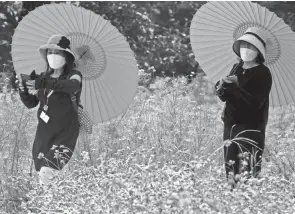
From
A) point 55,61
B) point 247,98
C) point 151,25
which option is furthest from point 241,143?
point 151,25

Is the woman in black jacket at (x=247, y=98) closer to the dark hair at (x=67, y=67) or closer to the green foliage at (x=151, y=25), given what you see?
the dark hair at (x=67, y=67)

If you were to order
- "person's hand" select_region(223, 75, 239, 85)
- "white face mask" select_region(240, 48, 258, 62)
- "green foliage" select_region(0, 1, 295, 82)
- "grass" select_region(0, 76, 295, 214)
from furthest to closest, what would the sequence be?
"green foliage" select_region(0, 1, 295, 82), "white face mask" select_region(240, 48, 258, 62), "person's hand" select_region(223, 75, 239, 85), "grass" select_region(0, 76, 295, 214)

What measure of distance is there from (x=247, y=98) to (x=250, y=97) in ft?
0.08

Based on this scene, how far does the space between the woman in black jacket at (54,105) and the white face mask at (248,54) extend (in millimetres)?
1271

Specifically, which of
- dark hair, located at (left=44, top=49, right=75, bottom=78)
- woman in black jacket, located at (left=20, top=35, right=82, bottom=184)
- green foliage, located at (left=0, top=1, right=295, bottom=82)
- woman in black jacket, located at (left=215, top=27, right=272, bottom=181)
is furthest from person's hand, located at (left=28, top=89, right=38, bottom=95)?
green foliage, located at (left=0, top=1, right=295, bottom=82)

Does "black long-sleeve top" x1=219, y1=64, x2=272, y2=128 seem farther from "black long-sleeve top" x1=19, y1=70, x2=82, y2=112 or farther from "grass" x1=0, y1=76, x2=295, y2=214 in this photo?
"black long-sleeve top" x1=19, y1=70, x2=82, y2=112

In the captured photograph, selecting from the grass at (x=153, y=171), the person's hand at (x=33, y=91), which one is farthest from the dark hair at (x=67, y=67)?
the grass at (x=153, y=171)

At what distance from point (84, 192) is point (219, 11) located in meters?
2.51

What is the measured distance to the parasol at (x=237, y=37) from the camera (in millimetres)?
5703

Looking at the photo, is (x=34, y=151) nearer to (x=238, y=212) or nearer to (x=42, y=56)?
(x=42, y=56)

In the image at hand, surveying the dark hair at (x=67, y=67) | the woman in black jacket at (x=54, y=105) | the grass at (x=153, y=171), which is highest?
the dark hair at (x=67, y=67)

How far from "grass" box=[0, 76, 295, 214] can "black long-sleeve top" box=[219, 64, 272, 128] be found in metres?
0.32

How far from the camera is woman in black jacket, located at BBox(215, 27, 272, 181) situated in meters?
5.22

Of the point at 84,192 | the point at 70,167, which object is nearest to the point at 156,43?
the point at 70,167
